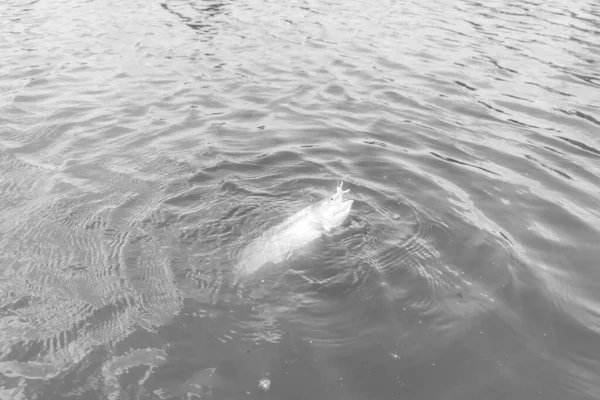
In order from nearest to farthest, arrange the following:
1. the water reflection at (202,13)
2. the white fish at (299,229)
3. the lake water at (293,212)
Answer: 1. the lake water at (293,212)
2. the white fish at (299,229)
3. the water reflection at (202,13)

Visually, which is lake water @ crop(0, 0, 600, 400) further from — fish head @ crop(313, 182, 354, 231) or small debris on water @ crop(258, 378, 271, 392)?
fish head @ crop(313, 182, 354, 231)

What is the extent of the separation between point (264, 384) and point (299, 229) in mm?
2667

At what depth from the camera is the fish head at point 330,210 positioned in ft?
24.1

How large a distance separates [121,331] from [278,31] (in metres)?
16.0

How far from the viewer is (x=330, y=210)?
7.38 m

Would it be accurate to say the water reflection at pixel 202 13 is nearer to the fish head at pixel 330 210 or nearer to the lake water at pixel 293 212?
the lake water at pixel 293 212

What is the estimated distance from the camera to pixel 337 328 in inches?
234

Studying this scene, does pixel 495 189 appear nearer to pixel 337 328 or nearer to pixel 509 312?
pixel 509 312

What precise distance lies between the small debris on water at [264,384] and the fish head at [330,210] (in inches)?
109

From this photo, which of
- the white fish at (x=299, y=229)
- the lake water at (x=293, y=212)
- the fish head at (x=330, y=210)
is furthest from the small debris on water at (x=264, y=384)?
the fish head at (x=330, y=210)

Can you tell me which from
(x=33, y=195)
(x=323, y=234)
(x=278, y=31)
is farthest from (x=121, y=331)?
(x=278, y=31)

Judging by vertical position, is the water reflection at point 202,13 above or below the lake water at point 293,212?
below

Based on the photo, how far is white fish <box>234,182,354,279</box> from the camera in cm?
716

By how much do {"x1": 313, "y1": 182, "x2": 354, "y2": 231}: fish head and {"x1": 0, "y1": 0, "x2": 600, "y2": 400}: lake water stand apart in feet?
1.05
